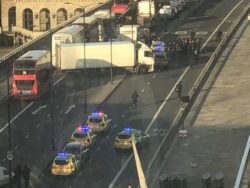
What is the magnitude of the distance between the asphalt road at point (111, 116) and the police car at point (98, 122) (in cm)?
67

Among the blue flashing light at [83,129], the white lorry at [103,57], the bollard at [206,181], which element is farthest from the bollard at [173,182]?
the white lorry at [103,57]

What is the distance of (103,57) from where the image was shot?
73.4 m

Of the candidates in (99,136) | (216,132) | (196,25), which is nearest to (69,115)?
(99,136)

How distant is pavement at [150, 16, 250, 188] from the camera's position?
1822 inches

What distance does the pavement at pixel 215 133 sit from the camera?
46.3 metres

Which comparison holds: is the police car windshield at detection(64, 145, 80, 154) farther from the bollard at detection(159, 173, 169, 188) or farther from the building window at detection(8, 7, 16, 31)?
the building window at detection(8, 7, 16, 31)

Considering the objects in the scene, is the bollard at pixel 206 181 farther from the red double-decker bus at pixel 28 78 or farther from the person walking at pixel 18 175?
the red double-decker bus at pixel 28 78

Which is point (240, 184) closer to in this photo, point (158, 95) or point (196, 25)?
point (158, 95)

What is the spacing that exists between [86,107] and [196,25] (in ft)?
138

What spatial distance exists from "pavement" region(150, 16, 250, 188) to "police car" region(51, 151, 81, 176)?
16.8 feet

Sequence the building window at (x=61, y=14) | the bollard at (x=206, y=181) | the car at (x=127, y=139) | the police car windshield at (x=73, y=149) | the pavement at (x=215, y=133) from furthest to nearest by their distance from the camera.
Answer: the building window at (x=61, y=14), the car at (x=127, y=139), the police car windshield at (x=73, y=149), the pavement at (x=215, y=133), the bollard at (x=206, y=181)

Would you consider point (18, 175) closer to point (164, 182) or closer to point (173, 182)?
point (164, 182)

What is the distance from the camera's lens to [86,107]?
6091 centimetres

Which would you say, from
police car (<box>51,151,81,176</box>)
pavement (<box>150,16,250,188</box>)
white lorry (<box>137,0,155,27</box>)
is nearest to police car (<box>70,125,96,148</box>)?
police car (<box>51,151,81,176</box>)
